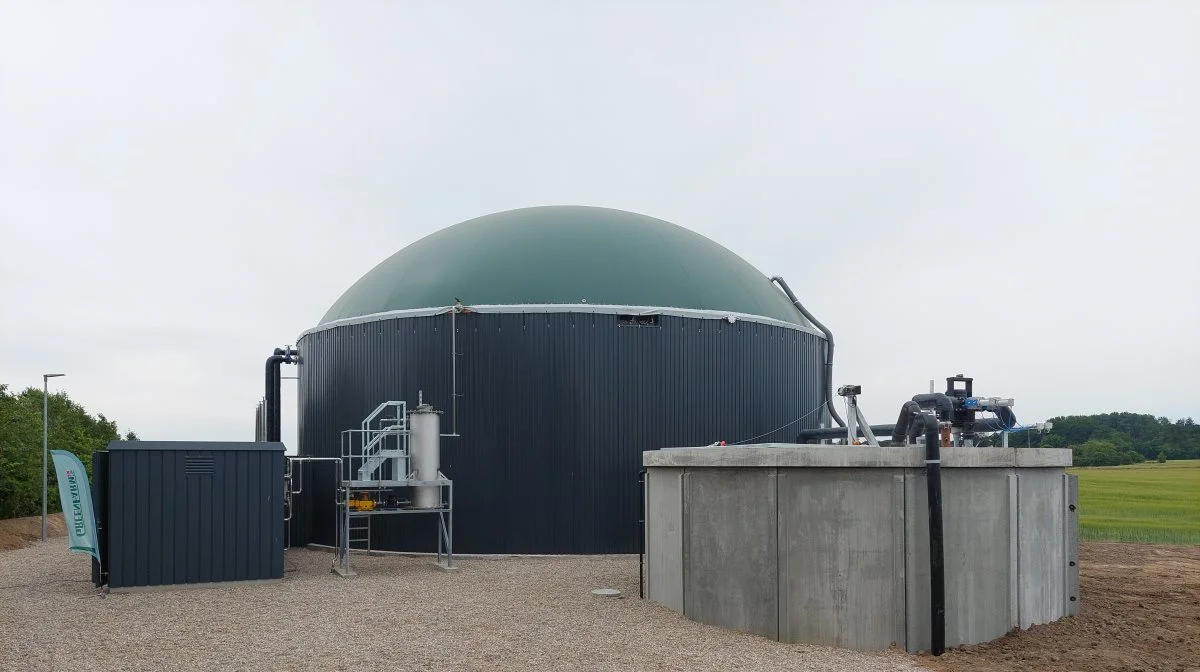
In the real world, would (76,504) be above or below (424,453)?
below

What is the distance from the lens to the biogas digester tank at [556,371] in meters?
22.0

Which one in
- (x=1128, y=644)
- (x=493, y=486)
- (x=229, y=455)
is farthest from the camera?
(x=493, y=486)

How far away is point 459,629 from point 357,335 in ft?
40.7

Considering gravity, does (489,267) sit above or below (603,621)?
above

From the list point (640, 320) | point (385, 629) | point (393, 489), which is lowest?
point (385, 629)

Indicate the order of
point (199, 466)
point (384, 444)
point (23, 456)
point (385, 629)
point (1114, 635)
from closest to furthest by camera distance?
point (385, 629) < point (1114, 635) < point (199, 466) < point (384, 444) < point (23, 456)

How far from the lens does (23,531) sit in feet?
102

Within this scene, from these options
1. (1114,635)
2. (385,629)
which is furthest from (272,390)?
(1114,635)

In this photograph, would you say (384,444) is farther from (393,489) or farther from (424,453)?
(424,453)

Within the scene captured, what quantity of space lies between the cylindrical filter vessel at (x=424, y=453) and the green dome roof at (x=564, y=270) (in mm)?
3448

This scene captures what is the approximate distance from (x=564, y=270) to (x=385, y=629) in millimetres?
11442

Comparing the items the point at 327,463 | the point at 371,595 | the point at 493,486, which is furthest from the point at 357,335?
the point at 371,595

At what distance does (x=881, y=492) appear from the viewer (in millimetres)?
12336

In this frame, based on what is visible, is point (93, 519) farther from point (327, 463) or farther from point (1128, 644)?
point (1128, 644)
